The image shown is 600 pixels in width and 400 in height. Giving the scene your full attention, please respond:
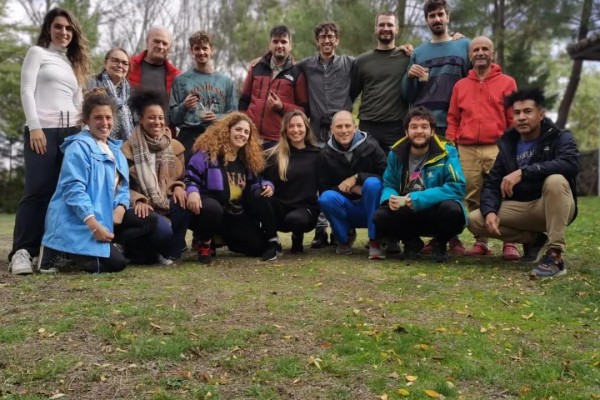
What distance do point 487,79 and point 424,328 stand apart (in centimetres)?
310

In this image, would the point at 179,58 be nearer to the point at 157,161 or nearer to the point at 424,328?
the point at 157,161

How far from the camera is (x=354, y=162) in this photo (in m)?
6.06

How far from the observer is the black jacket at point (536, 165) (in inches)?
202

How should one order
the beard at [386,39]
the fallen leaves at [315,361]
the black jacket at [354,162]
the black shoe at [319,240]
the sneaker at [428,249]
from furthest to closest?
the black shoe at [319,240]
the beard at [386,39]
the sneaker at [428,249]
the black jacket at [354,162]
the fallen leaves at [315,361]

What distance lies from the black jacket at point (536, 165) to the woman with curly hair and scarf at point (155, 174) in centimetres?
265

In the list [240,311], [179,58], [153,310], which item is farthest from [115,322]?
[179,58]

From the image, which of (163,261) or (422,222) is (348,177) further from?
(163,261)

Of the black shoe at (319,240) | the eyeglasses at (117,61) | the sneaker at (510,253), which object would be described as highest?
the eyeglasses at (117,61)

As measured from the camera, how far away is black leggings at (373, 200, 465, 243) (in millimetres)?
5426

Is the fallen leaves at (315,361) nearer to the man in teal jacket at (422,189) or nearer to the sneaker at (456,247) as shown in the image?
the man in teal jacket at (422,189)

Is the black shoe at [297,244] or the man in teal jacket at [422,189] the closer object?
the man in teal jacket at [422,189]

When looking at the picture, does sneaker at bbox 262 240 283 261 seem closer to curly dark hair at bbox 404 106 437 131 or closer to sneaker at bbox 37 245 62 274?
curly dark hair at bbox 404 106 437 131

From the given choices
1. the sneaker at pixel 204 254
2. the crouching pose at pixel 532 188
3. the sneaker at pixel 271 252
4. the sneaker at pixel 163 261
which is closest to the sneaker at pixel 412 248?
the crouching pose at pixel 532 188

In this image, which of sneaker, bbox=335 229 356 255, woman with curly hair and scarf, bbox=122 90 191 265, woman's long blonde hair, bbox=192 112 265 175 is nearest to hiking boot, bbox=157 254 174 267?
woman with curly hair and scarf, bbox=122 90 191 265
